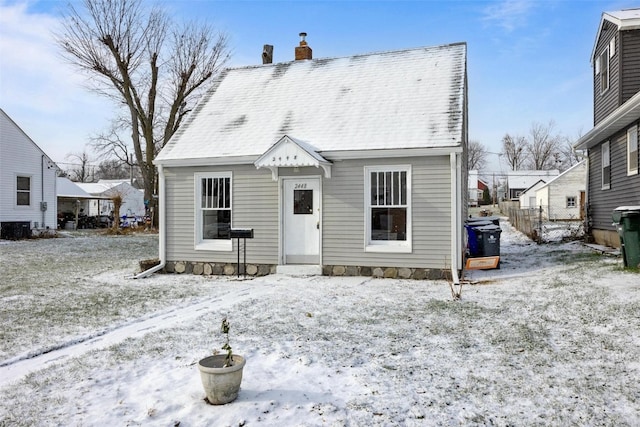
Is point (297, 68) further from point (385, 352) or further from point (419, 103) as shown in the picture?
point (385, 352)

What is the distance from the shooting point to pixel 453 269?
31.0 ft

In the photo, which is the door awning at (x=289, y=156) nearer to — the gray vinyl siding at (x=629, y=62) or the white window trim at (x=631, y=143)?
the white window trim at (x=631, y=143)

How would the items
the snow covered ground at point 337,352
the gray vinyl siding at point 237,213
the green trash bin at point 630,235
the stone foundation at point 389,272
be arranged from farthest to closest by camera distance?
the gray vinyl siding at point 237,213
the stone foundation at point 389,272
the green trash bin at point 630,235
the snow covered ground at point 337,352

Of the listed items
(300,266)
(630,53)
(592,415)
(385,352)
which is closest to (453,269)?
(300,266)

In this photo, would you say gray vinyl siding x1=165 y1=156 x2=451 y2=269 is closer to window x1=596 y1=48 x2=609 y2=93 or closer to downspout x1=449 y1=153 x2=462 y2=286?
downspout x1=449 y1=153 x2=462 y2=286

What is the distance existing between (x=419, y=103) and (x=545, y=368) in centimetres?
758

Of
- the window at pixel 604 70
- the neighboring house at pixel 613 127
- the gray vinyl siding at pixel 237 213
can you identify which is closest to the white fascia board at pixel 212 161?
the gray vinyl siding at pixel 237 213

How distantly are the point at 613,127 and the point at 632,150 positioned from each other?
1.00 metres

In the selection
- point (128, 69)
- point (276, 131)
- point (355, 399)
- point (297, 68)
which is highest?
point (128, 69)

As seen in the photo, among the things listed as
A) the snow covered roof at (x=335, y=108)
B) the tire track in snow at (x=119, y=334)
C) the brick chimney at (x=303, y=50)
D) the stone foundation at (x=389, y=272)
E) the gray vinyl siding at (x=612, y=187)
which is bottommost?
the tire track in snow at (x=119, y=334)

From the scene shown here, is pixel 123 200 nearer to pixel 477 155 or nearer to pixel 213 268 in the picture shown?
pixel 213 268

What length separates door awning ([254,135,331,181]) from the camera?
31.8 ft

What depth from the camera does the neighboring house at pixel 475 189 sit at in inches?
2724

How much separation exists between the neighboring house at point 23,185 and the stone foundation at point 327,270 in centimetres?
1466
